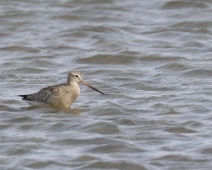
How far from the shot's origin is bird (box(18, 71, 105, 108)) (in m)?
11.1

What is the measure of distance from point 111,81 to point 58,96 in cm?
200

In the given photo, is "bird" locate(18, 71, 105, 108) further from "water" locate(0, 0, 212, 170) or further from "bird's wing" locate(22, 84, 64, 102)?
"water" locate(0, 0, 212, 170)

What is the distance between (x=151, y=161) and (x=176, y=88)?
371 centimetres

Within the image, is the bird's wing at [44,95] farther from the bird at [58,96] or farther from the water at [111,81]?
the water at [111,81]

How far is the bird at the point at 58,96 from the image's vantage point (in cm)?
1105

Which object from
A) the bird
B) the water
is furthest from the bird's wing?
the water

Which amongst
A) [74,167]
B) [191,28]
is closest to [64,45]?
[191,28]

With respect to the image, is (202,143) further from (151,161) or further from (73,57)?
(73,57)

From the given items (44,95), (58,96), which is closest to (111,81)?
(58,96)

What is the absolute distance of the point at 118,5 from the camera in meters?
18.8

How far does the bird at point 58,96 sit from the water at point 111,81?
147mm

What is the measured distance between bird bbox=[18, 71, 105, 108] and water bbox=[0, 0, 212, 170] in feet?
0.48

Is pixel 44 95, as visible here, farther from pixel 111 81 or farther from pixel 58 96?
pixel 111 81

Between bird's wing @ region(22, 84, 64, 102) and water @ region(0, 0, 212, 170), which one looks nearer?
water @ region(0, 0, 212, 170)
